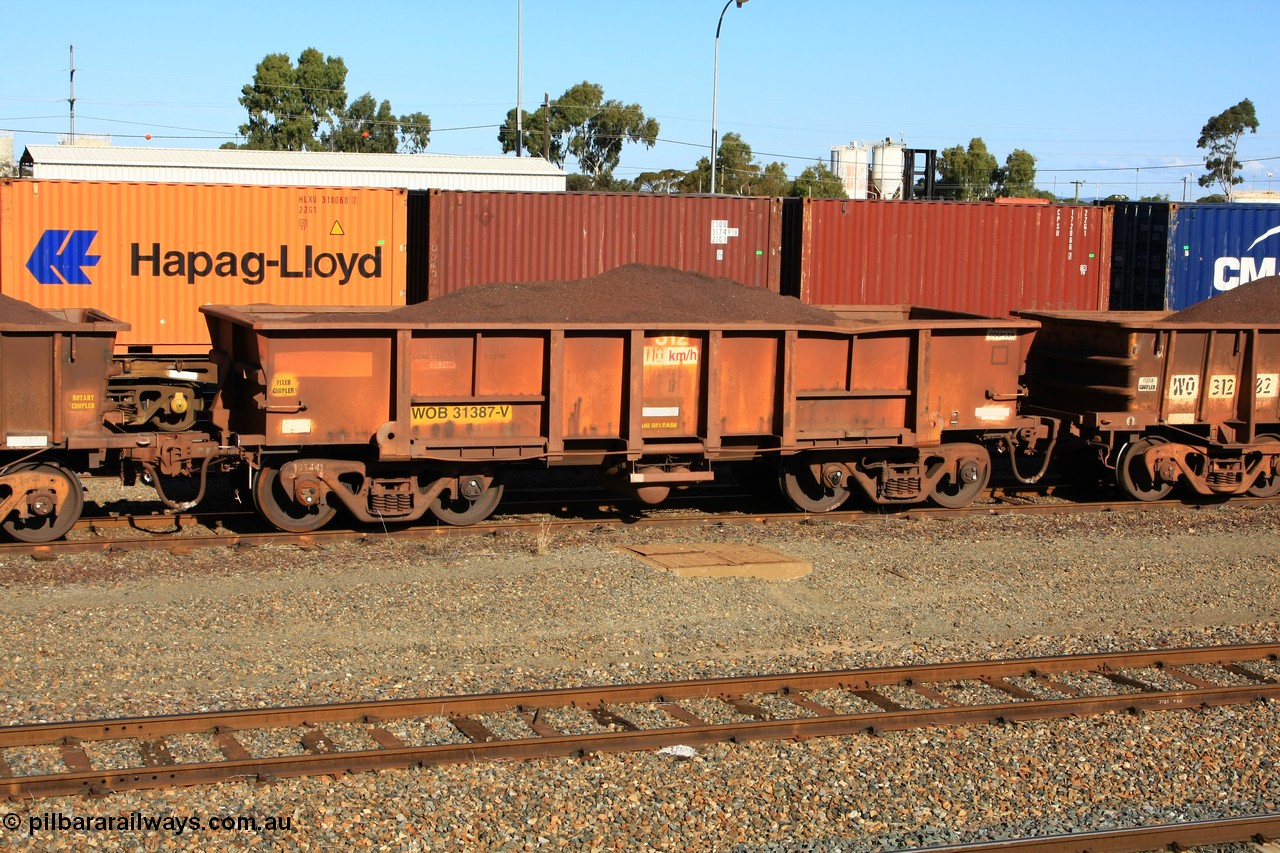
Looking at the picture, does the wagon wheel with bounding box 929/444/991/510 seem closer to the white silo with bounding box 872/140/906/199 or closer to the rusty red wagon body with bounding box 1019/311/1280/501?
the rusty red wagon body with bounding box 1019/311/1280/501

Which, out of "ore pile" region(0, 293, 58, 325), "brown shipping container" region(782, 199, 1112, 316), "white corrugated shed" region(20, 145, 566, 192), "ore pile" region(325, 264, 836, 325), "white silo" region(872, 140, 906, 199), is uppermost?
"white silo" region(872, 140, 906, 199)

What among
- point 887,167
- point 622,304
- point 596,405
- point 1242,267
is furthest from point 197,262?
point 887,167

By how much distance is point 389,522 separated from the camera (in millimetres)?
12164

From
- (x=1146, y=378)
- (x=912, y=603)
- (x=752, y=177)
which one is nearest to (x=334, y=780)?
(x=912, y=603)

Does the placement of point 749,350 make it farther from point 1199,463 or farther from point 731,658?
point 1199,463

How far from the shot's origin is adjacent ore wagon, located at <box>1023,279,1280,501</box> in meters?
13.8

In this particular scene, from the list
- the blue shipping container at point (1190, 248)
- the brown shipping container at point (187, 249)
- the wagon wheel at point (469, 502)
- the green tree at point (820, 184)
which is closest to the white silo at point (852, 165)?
the green tree at point (820, 184)

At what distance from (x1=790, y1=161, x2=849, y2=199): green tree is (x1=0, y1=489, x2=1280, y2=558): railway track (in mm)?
59928

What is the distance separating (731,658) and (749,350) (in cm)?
473

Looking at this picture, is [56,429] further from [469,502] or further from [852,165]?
[852,165]

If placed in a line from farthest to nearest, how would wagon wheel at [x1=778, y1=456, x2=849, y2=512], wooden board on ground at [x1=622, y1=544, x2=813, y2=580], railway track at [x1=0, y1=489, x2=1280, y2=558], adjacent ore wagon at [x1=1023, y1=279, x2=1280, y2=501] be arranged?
adjacent ore wagon at [x1=1023, y1=279, x2=1280, y2=501] → wagon wheel at [x1=778, y1=456, x2=849, y2=512] → railway track at [x1=0, y1=489, x2=1280, y2=558] → wooden board on ground at [x1=622, y1=544, x2=813, y2=580]

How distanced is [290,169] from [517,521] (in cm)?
2654

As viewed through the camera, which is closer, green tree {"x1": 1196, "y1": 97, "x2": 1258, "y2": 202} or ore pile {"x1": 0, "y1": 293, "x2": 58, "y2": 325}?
ore pile {"x1": 0, "y1": 293, "x2": 58, "y2": 325}

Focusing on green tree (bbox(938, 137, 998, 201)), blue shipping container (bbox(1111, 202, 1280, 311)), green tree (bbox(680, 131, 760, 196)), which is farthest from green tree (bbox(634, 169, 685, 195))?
blue shipping container (bbox(1111, 202, 1280, 311))
